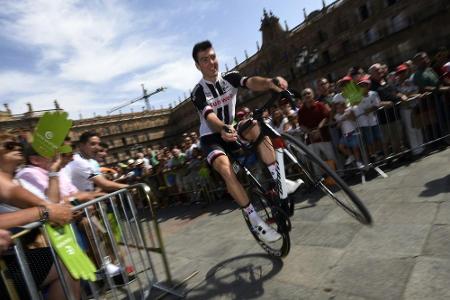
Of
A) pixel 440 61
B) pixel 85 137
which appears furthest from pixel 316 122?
pixel 85 137

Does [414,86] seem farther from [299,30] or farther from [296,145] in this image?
[299,30]

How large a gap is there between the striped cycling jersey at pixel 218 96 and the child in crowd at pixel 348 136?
10.9 ft

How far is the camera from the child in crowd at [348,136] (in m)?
6.31

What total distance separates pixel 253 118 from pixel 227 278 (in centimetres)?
164

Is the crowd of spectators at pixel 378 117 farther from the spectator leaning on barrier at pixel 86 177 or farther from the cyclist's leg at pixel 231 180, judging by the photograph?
the spectator leaning on barrier at pixel 86 177

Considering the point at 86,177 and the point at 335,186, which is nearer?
the point at 335,186

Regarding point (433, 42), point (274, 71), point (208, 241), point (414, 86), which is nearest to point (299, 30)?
point (274, 71)

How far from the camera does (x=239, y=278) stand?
3.37 metres

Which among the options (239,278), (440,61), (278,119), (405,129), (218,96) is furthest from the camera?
(278,119)

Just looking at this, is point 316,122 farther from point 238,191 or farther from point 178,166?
point 178,166

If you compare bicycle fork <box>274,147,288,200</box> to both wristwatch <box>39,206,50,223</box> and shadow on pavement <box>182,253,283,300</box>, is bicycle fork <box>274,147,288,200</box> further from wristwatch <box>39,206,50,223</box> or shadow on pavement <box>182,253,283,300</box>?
wristwatch <box>39,206,50,223</box>

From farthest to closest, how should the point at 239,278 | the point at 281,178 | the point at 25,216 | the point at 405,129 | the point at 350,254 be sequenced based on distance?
the point at 405,129 < the point at 239,278 < the point at 281,178 < the point at 350,254 < the point at 25,216

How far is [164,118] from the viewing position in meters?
93.0

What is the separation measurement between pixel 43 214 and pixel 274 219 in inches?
79.7
